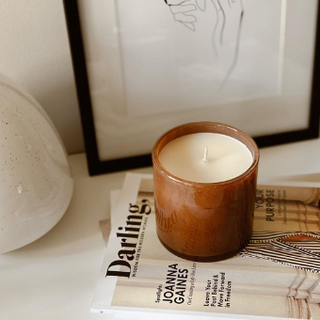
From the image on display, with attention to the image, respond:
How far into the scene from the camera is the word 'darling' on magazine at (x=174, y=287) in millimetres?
421

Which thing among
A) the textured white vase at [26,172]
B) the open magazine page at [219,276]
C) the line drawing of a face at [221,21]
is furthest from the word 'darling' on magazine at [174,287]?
the line drawing of a face at [221,21]

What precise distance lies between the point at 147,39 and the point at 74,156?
0.69ft

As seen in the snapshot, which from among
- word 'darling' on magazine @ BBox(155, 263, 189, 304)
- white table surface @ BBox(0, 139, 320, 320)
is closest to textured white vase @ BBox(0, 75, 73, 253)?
white table surface @ BBox(0, 139, 320, 320)

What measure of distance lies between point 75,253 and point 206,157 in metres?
0.18

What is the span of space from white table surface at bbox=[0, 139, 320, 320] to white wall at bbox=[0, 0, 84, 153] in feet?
0.26

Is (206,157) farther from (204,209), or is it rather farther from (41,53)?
(41,53)

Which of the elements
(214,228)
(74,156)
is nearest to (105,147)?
(74,156)

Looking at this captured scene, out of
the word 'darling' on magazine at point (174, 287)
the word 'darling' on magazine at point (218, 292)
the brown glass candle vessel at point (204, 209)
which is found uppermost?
the brown glass candle vessel at point (204, 209)

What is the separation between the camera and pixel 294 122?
613 millimetres

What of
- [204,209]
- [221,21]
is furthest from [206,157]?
[221,21]

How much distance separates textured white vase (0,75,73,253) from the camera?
1.45ft

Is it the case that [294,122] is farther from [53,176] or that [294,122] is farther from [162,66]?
[53,176]

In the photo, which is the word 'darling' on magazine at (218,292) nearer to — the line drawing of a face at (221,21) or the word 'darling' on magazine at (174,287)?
the word 'darling' on magazine at (174,287)

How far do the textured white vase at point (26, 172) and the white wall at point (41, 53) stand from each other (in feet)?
0.38
